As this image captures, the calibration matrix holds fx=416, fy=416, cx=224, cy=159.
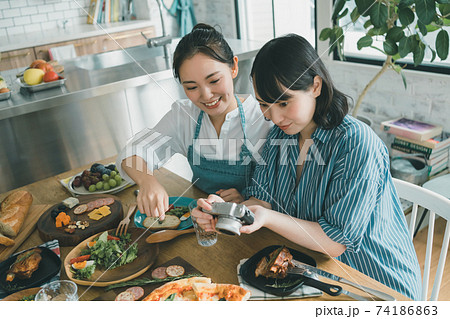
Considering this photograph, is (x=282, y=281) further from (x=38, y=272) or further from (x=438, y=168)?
(x=438, y=168)

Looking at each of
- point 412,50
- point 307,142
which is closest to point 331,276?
point 307,142

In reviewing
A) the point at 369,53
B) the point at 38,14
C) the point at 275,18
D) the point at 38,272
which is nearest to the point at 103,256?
the point at 38,272

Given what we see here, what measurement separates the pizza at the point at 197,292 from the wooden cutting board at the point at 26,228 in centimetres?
53

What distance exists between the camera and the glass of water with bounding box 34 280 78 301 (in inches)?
36.3

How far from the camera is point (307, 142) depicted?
1207mm

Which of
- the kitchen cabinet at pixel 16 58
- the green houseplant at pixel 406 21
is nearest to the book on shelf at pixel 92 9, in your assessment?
the kitchen cabinet at pixel 16 58

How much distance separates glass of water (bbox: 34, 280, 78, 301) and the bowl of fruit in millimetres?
520

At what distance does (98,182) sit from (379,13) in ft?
4.61

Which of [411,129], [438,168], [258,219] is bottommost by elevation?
[438,168]

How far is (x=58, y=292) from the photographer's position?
3.07ft

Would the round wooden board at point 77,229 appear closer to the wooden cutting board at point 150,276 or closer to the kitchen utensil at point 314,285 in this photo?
the wooden cutting board at point 150,276

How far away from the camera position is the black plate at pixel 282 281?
885 mm

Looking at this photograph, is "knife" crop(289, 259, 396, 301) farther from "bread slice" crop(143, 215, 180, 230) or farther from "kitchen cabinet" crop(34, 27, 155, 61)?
"kitchen cabinet" crop(34, 27, 155, 61)
